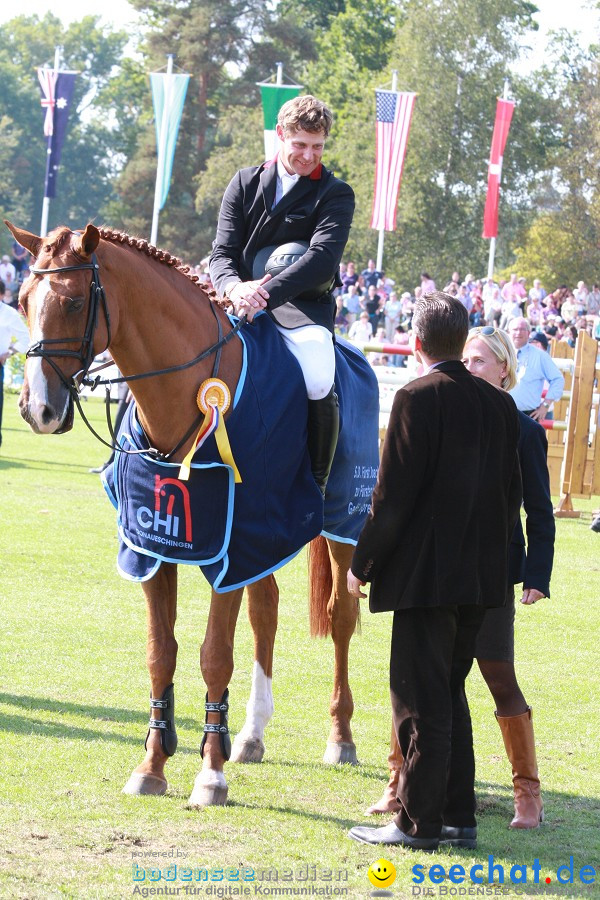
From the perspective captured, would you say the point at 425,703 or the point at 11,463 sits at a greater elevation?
the point at 425,703

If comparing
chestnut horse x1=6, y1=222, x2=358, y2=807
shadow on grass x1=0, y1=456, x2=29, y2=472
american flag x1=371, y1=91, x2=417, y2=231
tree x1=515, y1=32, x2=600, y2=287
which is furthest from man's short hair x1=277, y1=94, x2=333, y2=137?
tree x1=515, y1=32, x2=600, y2=287

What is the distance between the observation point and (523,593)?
475 cm

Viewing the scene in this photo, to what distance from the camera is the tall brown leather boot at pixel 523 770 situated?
15.4 feet

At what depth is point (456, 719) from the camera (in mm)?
4355

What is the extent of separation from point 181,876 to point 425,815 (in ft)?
3.02

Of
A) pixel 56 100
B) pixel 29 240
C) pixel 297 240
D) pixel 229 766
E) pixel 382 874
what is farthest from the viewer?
pixel 56 100

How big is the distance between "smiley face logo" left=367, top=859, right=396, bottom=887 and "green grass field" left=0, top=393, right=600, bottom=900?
1.7 inches

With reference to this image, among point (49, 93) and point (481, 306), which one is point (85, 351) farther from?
point (49, 93)

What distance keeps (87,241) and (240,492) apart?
47.5 inches

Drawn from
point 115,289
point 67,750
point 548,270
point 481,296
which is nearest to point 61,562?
point 67,750

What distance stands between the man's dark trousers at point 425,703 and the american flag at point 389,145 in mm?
27545

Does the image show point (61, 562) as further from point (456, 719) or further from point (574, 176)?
point (574, 176)

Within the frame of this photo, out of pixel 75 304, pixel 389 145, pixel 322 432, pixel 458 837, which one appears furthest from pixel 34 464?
pixel 389 145

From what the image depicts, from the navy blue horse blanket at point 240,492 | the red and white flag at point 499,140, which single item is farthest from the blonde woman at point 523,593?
the red and white flag at point 499,140
